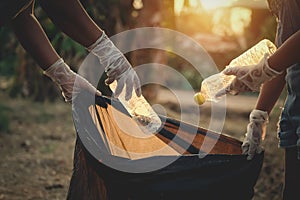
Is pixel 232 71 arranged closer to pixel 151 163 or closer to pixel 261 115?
pixel 261 115

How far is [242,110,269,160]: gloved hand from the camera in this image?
6.07ft

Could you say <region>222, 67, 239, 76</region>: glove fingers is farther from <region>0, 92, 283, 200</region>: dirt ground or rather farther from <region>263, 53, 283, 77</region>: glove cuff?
<region>0, 92, 283, 200</region>: dirt ground

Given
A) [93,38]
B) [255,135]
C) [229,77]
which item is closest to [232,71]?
[229,77]

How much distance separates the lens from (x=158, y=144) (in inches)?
81.3

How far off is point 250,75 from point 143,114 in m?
0.50

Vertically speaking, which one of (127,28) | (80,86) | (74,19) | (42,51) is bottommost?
(80,86)

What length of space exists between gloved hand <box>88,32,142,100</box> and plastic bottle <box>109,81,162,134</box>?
0.13m

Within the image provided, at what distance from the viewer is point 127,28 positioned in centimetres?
604

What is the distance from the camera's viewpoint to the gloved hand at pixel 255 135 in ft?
6.07

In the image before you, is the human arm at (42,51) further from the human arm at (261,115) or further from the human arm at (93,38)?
the human arm at (261,115)

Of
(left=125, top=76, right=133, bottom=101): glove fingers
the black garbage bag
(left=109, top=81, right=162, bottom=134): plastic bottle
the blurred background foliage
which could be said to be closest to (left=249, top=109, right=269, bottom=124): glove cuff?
the black garbage bag

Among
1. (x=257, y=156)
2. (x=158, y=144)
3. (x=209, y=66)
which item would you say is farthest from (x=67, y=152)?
(x=209, y=66)

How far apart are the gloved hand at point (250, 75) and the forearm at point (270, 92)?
194 millimetres

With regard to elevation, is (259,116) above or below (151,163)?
above
